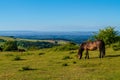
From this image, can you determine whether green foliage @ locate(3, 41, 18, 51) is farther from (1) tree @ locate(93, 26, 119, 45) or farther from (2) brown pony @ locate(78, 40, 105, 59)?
(2) brown pony @ locate(78, 40, 105, 59)

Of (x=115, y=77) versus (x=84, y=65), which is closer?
(x=115, y=77)

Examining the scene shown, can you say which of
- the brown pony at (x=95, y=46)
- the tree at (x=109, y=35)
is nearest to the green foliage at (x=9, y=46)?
the tree at (x=109, y=35)

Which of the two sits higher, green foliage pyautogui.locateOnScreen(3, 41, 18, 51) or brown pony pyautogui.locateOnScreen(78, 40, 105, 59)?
brown pony pyautogui.locateOnScreen(78, 40, 105, 59)

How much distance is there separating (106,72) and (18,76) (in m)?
5.90

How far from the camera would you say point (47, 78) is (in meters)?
19.5

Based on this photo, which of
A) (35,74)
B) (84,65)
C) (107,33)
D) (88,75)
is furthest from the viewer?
(107,33)

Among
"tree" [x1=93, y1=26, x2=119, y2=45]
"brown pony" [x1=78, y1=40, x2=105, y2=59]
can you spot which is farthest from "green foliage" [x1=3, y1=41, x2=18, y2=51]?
"brown pony" [x1=78, y1=40, x2=105, y2=59]

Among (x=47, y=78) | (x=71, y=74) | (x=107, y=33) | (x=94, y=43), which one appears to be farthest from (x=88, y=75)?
(x=107, y=33)

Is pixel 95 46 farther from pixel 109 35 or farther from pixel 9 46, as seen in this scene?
pixel 9 46

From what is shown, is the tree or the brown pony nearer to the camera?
the brown pony

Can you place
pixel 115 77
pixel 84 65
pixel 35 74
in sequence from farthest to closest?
pixel 84 65 < pixel 35 74 < pixel 115 77

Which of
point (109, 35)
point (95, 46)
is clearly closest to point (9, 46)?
point (109, 35)

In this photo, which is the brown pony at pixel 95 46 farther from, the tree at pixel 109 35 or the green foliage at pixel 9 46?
the green foliage at pixel 9 46

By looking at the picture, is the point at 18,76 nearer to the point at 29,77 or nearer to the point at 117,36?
the point at 29,77
